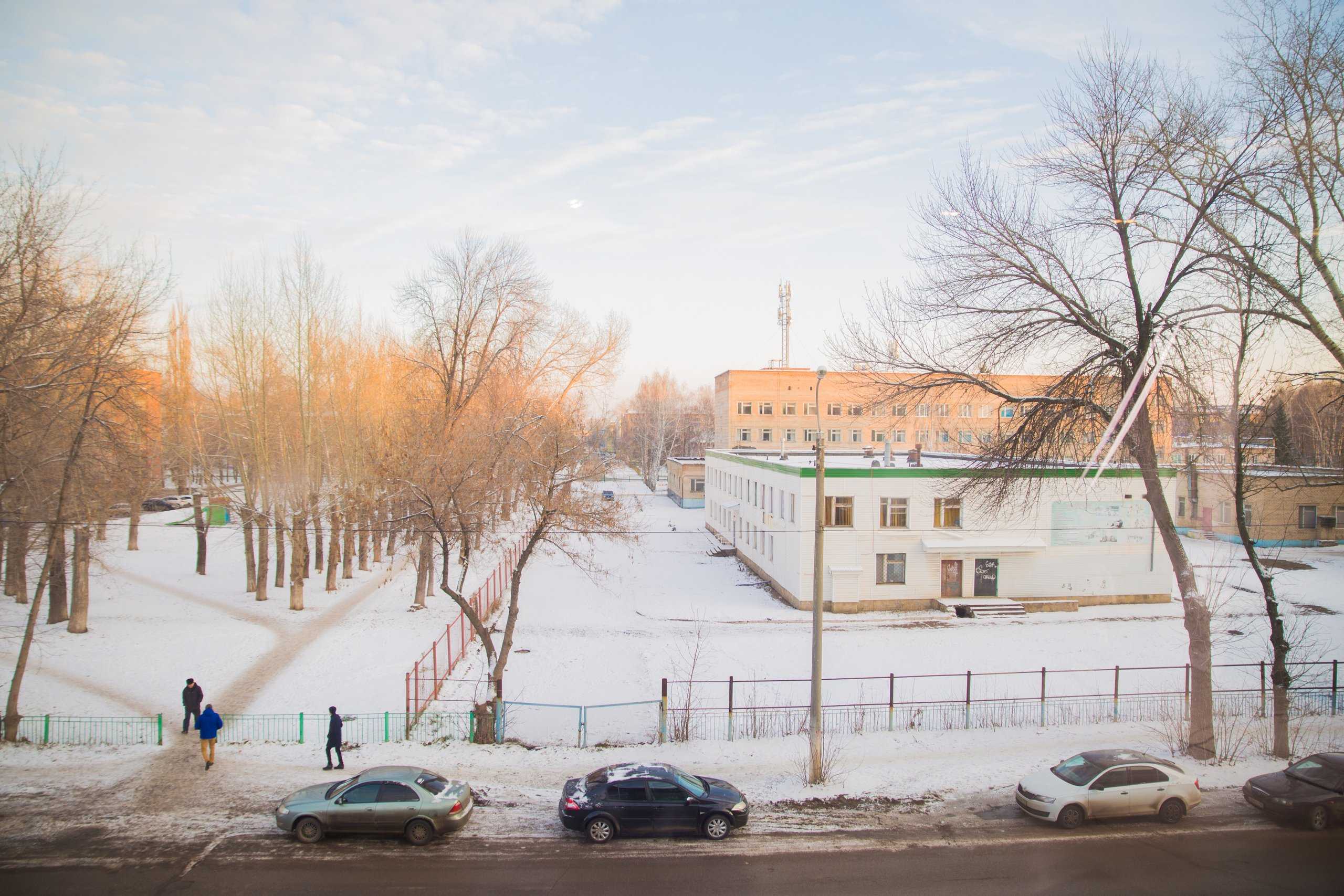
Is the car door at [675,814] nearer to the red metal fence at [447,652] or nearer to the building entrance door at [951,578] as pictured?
the red metal fence at [447,652]

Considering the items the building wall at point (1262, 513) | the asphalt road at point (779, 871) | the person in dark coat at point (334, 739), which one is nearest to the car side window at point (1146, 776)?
the asphalt road at point (779, 871)

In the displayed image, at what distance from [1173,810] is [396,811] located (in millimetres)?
12512

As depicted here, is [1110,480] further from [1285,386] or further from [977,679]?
[1285,386]

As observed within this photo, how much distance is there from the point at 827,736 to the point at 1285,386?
11435 millimetres

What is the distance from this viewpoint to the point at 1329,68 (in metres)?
12.5

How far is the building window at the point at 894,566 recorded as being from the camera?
29641 mm

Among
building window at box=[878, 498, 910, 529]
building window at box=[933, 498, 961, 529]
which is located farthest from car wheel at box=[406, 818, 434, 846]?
building window at box=[933, 498, 961, 529]

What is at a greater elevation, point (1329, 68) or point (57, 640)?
point (1329, 68)

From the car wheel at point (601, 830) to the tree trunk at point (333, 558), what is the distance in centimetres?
2282

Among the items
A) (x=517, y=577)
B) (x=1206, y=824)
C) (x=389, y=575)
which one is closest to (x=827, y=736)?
(x=1206, y=824)

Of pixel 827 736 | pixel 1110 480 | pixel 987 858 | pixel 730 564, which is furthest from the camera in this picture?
pixel 730 564

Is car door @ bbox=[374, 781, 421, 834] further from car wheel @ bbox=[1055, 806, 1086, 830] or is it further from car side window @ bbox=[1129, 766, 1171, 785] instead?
car side window @ bbox=[1129, 766, 1171, 785]

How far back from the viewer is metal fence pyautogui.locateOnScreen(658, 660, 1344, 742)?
619 inches

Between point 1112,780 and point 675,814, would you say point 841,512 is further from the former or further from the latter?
point 675,814
